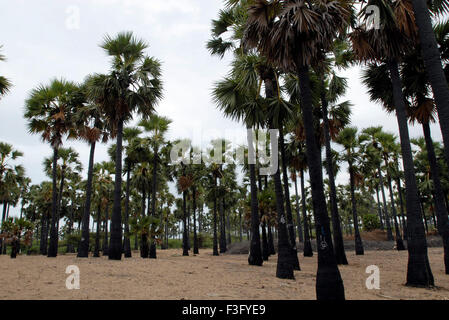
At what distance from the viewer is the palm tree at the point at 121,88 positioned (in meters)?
16.6

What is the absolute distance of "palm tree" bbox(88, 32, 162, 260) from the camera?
16.6m

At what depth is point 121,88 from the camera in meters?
17.0

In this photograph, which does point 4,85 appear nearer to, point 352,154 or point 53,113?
point 53,113

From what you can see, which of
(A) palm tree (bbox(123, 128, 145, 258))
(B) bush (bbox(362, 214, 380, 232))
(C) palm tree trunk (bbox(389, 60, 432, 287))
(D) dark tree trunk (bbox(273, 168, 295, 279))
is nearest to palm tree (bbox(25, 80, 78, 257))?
(A) palm tree (bbox(123, 128, 145, 258))

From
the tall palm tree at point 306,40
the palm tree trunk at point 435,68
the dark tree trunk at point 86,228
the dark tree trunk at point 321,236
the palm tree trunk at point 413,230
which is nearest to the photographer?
the dark tree trunk at point 321,236

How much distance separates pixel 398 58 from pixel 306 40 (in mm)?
4776

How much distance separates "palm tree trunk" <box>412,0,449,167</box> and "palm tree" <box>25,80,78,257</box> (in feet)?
70.0

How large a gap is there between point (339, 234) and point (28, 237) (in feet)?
72.6

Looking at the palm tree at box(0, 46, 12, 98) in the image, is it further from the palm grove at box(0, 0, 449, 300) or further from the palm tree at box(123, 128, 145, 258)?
the palm tree at box(123, 128, 145, 258)

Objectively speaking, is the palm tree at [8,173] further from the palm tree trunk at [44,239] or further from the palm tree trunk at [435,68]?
the palm tree trunk at [435,68]

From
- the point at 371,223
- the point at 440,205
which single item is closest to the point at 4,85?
the point at 440,205

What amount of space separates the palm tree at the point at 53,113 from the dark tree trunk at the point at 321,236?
63.1ft

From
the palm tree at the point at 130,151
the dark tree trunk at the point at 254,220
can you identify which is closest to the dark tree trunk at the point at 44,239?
the palm tree at the point at 130,151
